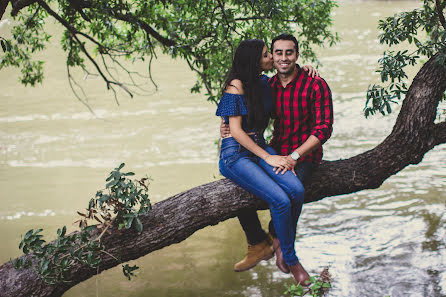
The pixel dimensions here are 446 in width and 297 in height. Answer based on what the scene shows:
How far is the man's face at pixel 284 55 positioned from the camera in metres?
3.71

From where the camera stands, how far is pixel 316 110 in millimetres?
3779

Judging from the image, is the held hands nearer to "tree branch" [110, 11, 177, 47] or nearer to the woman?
the woman

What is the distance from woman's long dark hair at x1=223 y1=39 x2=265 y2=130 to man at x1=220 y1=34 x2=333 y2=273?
0.16 m

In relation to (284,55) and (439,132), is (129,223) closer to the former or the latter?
(284,55)

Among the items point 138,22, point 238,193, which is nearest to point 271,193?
point 238,193

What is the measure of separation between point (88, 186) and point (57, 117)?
4.61 metres

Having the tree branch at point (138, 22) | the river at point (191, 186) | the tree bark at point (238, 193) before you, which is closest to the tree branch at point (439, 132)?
the tree bark at point (238, 193)

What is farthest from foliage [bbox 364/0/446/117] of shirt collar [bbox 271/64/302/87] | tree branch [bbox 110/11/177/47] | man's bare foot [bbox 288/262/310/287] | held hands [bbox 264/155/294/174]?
tree branch [bbox 110/11/177/47]

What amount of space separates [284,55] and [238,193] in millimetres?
1100

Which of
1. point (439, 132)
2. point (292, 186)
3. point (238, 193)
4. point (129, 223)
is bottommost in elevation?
point (129, 223)

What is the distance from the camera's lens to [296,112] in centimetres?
382

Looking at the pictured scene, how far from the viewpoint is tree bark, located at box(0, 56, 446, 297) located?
3.97 metres

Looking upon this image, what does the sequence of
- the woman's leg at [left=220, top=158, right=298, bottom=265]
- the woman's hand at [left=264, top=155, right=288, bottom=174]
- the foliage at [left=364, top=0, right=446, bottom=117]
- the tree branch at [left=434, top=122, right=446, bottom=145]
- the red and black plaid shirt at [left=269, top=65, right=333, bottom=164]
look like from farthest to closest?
the tree branch at [left=434, top=122, right=446, bottom=145] → the foliage at [left=364, top=0, right=446, bottom=117] → the red and black plaid shirt at [left=269, top=65, right=333, bottom=164] → the woman's hand at [left=264, top=155, right=288, bottom=174] → the woman's leg at [left=220, top=158, right=298, bottom=265]

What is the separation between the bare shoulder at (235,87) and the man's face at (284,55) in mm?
308
